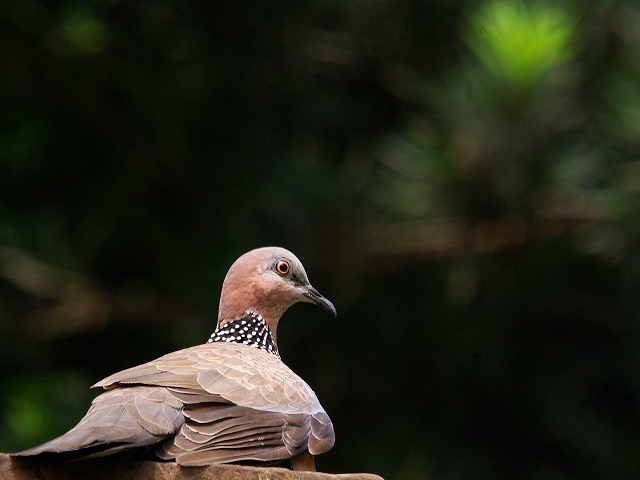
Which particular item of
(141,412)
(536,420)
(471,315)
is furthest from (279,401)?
(536,420)

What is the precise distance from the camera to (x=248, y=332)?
14.3 ft

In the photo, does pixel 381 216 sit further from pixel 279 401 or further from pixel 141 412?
pixel 141 412

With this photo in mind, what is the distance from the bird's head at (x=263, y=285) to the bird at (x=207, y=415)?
1.52ft

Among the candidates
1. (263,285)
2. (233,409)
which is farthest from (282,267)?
(233,409)

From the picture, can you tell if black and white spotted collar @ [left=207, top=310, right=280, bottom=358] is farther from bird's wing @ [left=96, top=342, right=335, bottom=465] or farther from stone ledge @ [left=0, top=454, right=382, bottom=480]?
stone ledge @ [left=0, top=454, right=382, bottom=480]

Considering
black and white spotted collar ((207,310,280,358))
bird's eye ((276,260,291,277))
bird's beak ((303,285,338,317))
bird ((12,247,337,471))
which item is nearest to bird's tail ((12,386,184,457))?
bird ((12,247,337,471))

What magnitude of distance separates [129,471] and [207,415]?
472 millimetres

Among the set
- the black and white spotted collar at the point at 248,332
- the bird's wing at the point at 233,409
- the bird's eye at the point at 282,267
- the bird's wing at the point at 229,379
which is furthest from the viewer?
the bird's eye at the point at 282,267

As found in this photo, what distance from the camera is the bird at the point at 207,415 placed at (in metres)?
2.87

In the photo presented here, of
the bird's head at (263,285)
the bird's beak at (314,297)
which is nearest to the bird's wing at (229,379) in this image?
the bird's head at (263,285)

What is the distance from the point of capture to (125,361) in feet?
24.2

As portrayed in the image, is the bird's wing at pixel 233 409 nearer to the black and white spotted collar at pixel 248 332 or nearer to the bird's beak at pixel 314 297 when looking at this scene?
the black and white spotted collar at pixel 248 332

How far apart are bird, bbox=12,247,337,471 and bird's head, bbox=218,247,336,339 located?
0.46 metres

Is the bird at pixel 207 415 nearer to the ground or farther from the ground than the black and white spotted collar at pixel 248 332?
nearer to the ground
